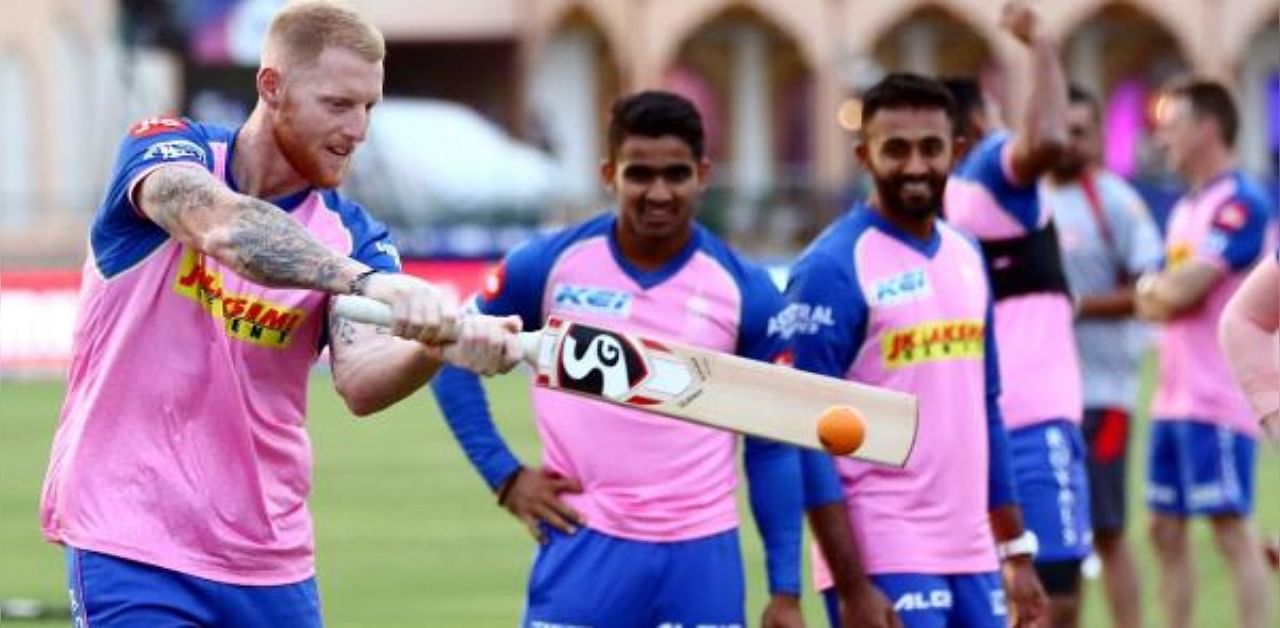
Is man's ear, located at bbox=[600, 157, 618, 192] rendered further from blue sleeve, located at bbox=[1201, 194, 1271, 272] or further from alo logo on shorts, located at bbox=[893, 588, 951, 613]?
blue sleeve, located at bbox=[1201, 194, 1271, 272]

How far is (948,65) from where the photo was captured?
55688 millimetres

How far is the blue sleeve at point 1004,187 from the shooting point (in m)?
11.2

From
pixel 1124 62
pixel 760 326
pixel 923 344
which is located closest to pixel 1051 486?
pixel 923 344

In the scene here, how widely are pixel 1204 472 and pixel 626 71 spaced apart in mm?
42491

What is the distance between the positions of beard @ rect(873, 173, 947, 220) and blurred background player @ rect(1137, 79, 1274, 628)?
3.91 meters

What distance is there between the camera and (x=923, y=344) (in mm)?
9180

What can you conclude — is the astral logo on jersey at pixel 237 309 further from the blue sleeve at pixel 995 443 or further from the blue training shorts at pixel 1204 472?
the blue training shorts at pixel 1204 472

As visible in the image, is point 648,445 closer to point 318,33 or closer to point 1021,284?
point 318,33

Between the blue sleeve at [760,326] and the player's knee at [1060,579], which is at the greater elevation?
the blue sleeve at [760,326]

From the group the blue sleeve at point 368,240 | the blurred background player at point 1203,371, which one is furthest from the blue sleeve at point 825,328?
the blurred background player at point 1203,371

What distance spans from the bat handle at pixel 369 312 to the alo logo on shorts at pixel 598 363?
10cm

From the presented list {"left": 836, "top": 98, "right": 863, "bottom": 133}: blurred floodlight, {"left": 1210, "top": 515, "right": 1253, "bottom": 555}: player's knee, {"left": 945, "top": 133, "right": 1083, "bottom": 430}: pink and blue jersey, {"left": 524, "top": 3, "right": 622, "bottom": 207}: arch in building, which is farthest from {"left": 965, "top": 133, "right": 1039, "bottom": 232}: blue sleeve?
{"left": 524, "top": 3, "right": 622, "bottom": 207}: arch in building

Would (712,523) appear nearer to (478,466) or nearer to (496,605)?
(478,466)

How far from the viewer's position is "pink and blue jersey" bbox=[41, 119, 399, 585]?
7.34 metres
